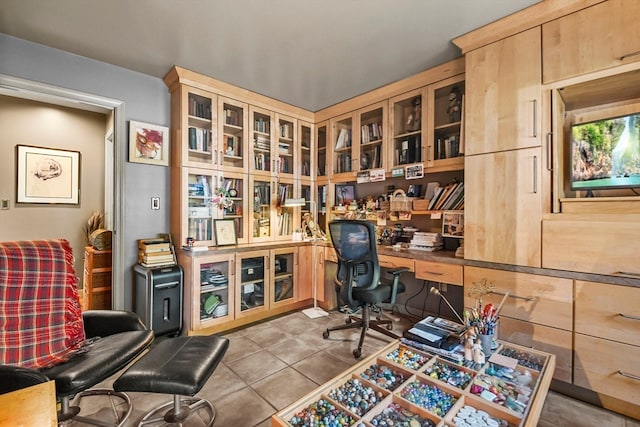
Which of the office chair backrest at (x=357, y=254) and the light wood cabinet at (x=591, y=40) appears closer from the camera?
the light wood cabinet at (x=591, y=40)

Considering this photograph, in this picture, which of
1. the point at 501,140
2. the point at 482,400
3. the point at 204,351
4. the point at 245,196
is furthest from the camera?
the point at 245,196

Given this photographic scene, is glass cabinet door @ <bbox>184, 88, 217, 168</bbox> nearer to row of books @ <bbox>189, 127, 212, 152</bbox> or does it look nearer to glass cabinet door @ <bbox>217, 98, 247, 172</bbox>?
row of books @ <bbox>189, 127, 212, 152</bbox>

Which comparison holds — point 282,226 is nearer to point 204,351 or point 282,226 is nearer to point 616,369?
point 204,351

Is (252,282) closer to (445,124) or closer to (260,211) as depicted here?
(260,211)

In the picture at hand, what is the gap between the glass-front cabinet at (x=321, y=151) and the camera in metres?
3.68

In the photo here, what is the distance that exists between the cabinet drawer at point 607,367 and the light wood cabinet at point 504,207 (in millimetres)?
525

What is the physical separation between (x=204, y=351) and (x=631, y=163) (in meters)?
2.73

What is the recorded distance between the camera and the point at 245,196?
312 centimetres

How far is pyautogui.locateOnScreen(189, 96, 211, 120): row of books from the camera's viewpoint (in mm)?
2750

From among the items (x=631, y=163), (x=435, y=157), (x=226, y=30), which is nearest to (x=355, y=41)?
(x=226, y=30)

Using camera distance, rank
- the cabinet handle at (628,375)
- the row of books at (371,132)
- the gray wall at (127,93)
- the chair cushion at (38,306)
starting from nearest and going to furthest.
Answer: the chair cushion at (38,306)
the cabinet handle at (628,375)
the gray wall at (127,93)
the row of books at (371,132)

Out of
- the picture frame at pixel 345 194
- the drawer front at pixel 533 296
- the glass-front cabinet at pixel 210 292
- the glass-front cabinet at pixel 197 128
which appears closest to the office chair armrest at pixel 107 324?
the glass-front cabinet at pixel 210 292

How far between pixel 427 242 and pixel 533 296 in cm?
100

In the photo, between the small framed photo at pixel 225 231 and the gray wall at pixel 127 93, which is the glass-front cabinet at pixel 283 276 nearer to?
the small framed photo at pixel 225 231
